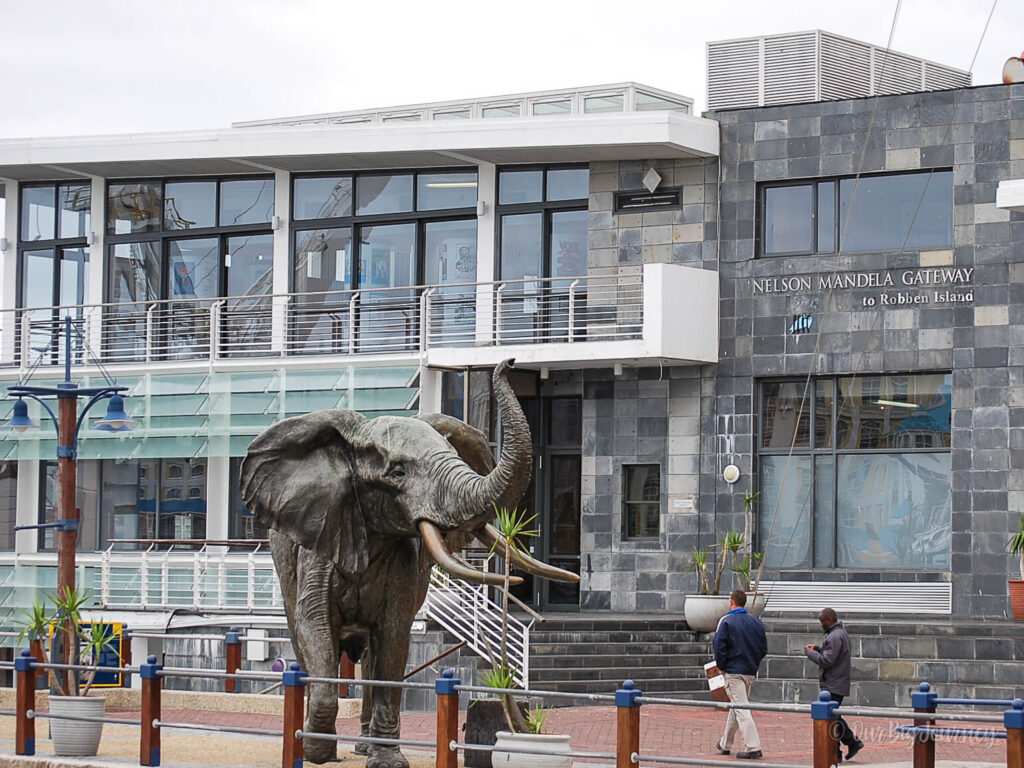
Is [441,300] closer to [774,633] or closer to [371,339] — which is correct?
[371,339]

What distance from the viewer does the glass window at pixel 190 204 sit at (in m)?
30.9

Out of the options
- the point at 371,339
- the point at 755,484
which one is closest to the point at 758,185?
the point at 755,484

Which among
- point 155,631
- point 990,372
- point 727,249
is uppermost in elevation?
point 727,249

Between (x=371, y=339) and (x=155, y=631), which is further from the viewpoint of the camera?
(x=371, y=339)

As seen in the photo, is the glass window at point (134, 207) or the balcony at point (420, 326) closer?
the balcony at point (420, 326)

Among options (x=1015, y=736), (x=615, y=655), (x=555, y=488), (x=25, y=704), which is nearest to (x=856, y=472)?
(x=555, y=488)

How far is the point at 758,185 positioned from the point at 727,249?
102cm

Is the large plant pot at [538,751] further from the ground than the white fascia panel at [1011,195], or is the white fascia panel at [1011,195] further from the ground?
the white fascia panel at [1011,195]

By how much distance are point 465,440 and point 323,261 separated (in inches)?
624

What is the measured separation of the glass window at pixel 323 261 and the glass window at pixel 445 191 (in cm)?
143

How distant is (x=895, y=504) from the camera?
25.9 meters

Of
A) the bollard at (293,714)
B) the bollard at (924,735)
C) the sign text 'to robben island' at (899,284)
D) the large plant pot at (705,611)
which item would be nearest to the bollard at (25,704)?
the bollard at (293,714)

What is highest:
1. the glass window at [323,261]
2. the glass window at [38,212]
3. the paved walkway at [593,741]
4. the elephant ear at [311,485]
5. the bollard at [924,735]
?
the glass window at [38,212]

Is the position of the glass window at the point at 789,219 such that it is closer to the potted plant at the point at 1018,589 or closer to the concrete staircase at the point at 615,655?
the potted plant at the point at 1018,589
